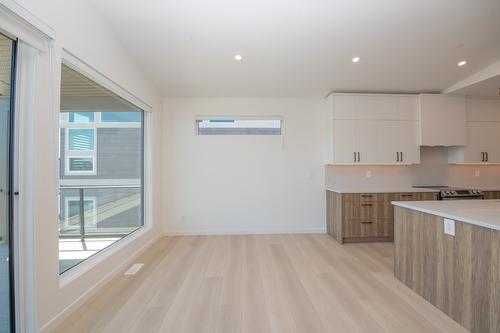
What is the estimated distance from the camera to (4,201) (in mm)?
1537

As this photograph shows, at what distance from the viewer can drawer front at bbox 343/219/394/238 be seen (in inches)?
148

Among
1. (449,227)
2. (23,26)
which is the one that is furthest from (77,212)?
(449,227)

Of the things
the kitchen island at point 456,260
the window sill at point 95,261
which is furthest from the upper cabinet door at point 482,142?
the window sill at point 95,261

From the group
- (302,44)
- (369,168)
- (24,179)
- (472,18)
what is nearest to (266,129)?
(302,44)

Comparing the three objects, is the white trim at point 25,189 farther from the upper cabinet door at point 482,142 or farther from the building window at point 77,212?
the upper cabinet door at point 482,142

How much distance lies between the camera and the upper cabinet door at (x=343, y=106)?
4.00m

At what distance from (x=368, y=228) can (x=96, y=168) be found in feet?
14.4

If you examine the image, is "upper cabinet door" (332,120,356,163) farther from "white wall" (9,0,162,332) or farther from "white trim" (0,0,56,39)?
"white trim" (0,0,56,39)

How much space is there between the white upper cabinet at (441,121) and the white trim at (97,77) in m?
4.84

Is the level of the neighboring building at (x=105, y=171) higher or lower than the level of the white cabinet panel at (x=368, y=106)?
lower

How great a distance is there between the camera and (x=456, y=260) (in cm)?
186

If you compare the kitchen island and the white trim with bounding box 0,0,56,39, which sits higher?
the white trim with bounding box 0,0,56,39

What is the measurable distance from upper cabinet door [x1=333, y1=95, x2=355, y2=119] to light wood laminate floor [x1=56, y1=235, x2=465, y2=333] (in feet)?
7.52

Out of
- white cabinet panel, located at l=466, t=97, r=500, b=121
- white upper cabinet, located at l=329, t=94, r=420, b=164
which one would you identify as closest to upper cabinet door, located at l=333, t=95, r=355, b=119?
white upper cabinet, located at l=329, t=94, r=420, b=164
